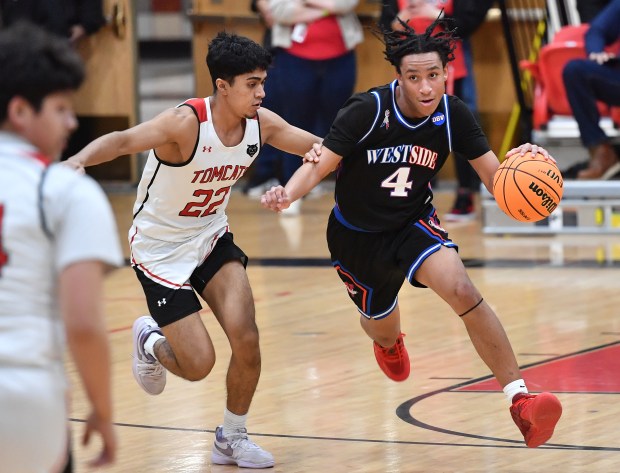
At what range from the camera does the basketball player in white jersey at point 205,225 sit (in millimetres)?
4719

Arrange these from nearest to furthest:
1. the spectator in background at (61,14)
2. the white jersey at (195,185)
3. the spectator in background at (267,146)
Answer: the white jersey at (195,185)
the spectator in background at (267,146)
the spectator in background at (61,14)

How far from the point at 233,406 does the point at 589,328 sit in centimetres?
267

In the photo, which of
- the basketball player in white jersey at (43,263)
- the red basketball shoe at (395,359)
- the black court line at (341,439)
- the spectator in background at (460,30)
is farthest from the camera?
the spectator in background at (460,30)

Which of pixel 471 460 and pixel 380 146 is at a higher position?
pixel 380 146

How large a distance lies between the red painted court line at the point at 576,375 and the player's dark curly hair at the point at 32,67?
3379 mm

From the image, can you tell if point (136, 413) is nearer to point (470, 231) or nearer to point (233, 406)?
point (233, 406)

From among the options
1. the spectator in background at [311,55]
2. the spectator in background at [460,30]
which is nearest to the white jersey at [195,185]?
the spectator in background at [460,30]

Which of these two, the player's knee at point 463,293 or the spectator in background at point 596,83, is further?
the spectator in background at point 596,83

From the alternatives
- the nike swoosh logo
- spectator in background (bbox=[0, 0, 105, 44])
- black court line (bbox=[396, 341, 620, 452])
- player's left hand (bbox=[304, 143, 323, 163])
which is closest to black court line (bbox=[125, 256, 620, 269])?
black court line (bbox=[396, 341, 620, 452])

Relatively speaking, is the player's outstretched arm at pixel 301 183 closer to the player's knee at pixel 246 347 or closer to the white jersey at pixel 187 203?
the white jersey at pixel 187 203

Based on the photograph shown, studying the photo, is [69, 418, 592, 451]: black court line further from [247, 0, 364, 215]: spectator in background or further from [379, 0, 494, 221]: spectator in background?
[247, 0, 364, 215]: spectator in background

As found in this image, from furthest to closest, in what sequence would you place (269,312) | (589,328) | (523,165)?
(269,312) → (589,328) → (523,165)

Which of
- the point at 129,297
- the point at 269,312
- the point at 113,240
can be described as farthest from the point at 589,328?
the point at 113,240

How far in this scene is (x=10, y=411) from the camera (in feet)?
8.36
